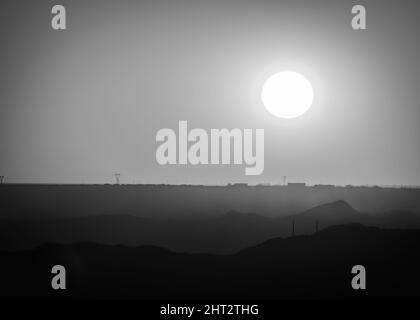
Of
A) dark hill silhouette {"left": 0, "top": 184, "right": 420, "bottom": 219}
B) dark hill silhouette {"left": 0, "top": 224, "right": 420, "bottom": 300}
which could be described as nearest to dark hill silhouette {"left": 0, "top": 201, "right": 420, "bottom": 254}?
dark hill silhouette {"left": 0, "top": 184, "right": 420, "bottom": 219}

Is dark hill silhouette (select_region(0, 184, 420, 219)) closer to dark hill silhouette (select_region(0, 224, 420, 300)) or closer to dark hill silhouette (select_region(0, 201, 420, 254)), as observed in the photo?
dark hill silhouette (select_region(0, 201, 420, 254))

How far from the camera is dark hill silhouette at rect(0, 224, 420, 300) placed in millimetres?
44781

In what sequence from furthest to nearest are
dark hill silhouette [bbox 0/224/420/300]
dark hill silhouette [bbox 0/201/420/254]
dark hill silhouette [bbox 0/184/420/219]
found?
dark hill silhouette [bbox 0/184/420/219], dark hill silhouette [bbox 0/201/420/254], dark hill silhouette [bbox 0/224/420/300]

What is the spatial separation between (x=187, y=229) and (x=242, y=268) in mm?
34804

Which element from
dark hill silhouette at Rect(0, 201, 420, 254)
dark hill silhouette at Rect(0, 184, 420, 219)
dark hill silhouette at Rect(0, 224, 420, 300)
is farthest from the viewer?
dark hill silhouette at Rect(0, 184, 420, 219)

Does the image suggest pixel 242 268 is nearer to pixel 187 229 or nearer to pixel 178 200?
pixel 187 229

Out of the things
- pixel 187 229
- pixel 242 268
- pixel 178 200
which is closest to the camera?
pixel 242 268

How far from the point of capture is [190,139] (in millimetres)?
32312

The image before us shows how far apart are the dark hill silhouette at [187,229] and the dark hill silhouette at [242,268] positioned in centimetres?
2049

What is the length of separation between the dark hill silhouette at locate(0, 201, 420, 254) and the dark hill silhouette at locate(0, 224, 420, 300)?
20.5 meters

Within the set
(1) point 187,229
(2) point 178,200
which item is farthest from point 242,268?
(2) point 178,200

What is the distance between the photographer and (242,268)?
5428 cm
